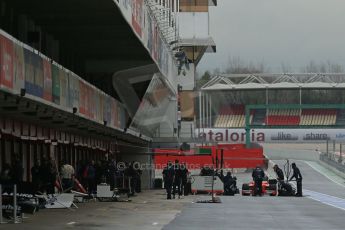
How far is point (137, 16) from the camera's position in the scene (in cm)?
2502

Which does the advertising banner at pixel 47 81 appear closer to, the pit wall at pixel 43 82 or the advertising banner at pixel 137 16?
the pit wall at pixel 43 82

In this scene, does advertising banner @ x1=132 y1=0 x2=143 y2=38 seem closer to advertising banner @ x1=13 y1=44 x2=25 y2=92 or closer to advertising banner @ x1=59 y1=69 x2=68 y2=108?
advertising banner @ x1=59 y1=69 x2=68 y2=108

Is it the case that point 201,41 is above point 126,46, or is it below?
above

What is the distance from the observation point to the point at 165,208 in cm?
2645

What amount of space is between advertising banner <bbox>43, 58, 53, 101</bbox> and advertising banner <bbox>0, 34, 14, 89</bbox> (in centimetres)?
314

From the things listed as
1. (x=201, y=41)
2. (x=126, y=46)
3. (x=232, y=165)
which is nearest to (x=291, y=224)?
(x=126, y=46)

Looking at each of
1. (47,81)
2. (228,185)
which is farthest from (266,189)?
(47,81)

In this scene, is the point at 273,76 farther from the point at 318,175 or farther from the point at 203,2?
the point at 318,175

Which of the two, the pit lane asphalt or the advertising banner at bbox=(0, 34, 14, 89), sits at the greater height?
the advertising banner at bbox=(0, 34, 14, 89)

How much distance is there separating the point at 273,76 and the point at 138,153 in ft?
237

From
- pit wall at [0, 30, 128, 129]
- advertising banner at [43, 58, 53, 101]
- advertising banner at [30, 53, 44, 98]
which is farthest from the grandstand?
advertising banner at [30, 53, 44, 98]

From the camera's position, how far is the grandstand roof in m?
111

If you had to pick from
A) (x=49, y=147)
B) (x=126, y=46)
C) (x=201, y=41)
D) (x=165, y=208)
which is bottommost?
(x=165, y=208)

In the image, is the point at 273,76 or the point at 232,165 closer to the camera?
the point at 232,165
